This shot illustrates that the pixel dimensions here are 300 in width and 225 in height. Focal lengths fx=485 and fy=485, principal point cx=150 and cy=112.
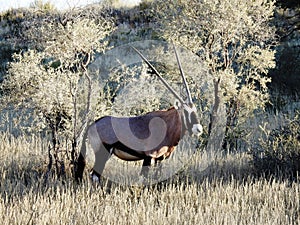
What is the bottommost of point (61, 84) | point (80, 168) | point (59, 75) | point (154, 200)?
point (154, 200)

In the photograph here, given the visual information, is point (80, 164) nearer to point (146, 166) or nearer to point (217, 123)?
point (146, 166)

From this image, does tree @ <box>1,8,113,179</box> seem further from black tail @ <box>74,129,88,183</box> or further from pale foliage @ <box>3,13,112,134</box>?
black tail @ <box>74,129,88,183</box>

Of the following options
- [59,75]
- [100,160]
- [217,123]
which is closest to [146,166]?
[100,160]

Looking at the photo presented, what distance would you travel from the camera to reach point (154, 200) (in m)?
5.16

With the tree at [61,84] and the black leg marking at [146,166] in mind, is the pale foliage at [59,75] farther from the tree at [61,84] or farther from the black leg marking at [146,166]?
the black leg marking at [146,166]

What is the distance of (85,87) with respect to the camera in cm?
729

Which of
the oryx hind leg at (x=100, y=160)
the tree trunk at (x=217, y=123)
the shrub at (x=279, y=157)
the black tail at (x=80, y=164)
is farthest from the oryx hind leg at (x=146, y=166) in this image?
the tree trunk at (x=217, y=123)

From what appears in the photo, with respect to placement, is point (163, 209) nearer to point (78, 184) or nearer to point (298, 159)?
point (78, 184)

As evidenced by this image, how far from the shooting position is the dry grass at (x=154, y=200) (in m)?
4.41

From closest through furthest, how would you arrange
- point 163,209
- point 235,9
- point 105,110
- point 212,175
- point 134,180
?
point 163,209, point 134,180, point 212,175, point 105,110, point 235,9

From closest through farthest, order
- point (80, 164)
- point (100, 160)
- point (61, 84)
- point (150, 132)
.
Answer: point (150, 132)
point (100, 160)
point (80, 164)
point (61, 84)

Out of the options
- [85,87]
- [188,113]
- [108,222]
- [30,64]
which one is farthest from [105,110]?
[108,222]

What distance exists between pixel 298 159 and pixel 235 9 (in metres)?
2.79

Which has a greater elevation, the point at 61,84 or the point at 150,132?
the point at 61,84
